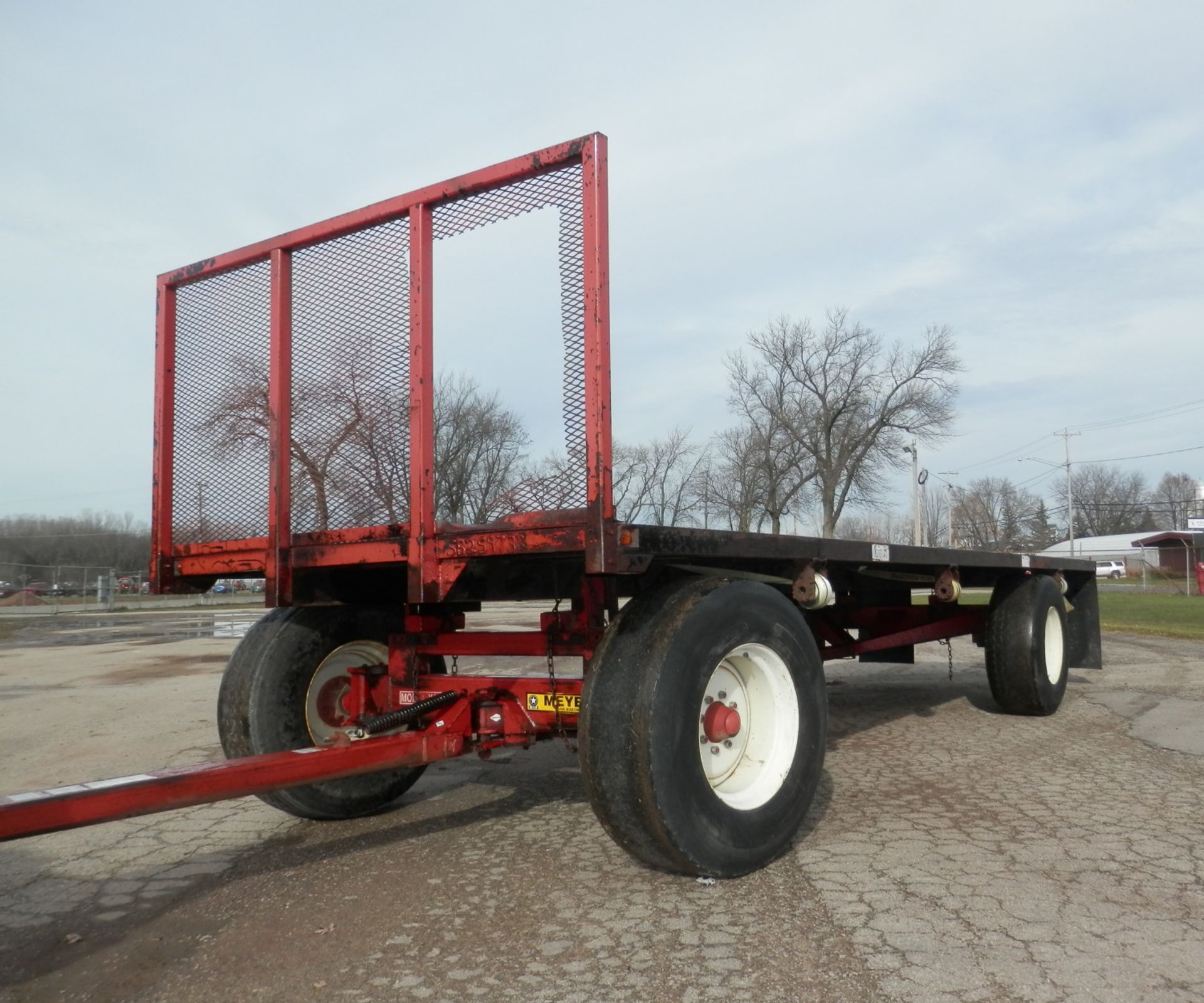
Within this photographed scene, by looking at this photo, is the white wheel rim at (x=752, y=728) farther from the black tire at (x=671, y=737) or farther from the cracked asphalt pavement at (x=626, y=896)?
the cracked asphalt pavement at (x=626, y=896)

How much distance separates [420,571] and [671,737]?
3.71 ft

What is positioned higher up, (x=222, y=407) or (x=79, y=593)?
(x=222, y=407)

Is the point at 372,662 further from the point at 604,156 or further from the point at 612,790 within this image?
the point at 604,156

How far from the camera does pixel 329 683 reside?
16.3 ft

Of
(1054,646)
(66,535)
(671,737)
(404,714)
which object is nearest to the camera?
(671,737)

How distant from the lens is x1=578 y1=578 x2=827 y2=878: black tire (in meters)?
3.39

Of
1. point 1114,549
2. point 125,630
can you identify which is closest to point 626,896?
point 125,630

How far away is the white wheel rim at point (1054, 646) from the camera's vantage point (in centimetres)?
778

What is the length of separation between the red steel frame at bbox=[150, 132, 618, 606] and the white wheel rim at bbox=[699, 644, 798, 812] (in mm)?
897

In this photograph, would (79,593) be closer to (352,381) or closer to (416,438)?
(352,381)

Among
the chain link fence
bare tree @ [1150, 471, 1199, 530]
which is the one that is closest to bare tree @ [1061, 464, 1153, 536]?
bare tree @ [1150, 471, 1199, 530]

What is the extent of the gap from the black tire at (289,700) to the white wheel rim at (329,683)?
1.4 inches

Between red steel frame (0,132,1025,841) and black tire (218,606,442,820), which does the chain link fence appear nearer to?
black tire (218,606,442,820)

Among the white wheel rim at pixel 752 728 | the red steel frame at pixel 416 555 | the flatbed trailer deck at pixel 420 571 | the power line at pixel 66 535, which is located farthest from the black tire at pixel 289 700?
the power line at pixel 66 535
